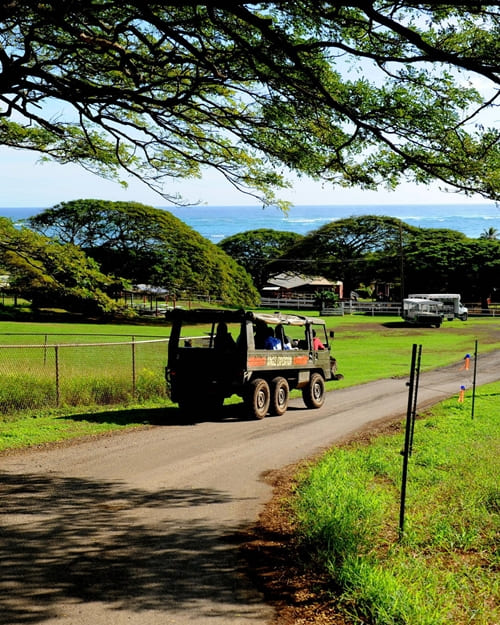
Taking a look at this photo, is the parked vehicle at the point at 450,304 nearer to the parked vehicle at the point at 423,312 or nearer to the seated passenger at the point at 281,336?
the parked vehicle at the point at 423,312

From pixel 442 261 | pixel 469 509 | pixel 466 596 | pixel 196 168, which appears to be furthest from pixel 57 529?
pixel 442 261

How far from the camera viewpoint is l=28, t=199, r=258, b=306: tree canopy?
60.5 m

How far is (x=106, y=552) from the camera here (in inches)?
284

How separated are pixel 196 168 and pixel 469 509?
9.93m

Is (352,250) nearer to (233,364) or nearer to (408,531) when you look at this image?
(233,364)

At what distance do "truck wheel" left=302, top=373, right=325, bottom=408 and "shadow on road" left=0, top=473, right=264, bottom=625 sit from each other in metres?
9.90

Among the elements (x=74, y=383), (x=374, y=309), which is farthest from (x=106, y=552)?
(x=374, y=309)

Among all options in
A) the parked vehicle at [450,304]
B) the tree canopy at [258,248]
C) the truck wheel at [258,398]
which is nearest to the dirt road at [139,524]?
the truck wheel at [258,398]

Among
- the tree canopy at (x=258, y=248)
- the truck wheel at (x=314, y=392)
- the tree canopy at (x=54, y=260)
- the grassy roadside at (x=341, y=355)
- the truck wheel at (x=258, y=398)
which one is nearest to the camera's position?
the grassy roadside at (x=341, y=355)

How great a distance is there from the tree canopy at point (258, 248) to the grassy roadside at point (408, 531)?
81.0m

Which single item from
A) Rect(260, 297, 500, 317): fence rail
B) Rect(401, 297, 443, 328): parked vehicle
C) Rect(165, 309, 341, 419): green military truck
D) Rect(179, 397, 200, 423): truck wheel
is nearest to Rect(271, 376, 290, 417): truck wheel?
Rect(165, 309, 341, 419): green military truck

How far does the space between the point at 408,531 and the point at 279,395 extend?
1018cm

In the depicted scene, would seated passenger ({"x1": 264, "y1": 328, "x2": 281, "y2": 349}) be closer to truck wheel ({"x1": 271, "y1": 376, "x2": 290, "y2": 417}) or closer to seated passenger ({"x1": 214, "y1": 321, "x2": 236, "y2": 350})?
truck wheel ({"x1": 271, "y1": 376, "x2": 290, "y2": 417})

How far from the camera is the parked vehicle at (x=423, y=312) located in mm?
56844
